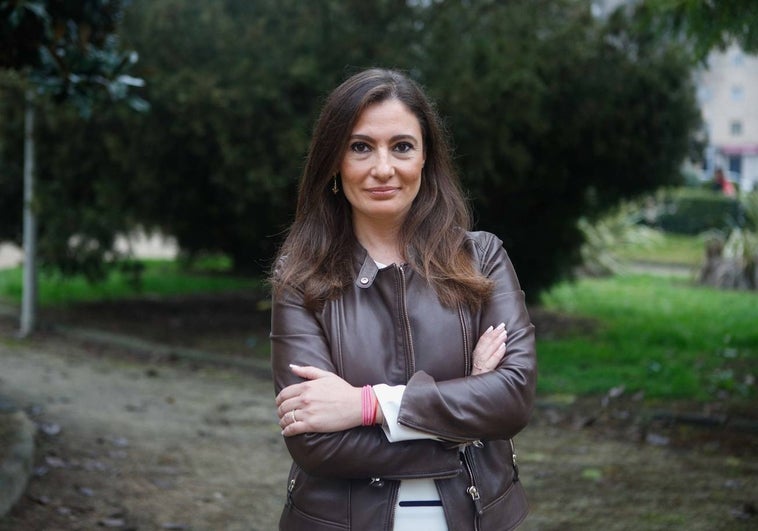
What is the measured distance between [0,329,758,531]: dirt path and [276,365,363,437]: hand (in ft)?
9.20

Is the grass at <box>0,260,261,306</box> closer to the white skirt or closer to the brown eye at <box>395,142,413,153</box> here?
the brown eye at <box>395,142,413,153</box>

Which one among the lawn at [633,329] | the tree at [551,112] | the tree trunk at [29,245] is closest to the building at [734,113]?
the lawn at [633,329]

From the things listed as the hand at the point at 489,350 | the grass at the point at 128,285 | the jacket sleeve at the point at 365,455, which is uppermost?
the hand at the point at 489,350

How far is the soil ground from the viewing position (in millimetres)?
5070

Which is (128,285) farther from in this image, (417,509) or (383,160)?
(417,509)

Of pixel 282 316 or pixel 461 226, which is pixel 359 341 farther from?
pixel 461 226

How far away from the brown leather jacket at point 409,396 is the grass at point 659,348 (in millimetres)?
5372

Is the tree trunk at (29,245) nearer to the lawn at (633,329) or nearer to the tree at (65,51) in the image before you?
the lawn at (633,329)

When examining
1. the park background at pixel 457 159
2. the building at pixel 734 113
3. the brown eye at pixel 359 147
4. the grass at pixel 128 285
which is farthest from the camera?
the building at pixel 734 113

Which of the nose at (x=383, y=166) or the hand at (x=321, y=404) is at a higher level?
the nose at (x=383, y=166)

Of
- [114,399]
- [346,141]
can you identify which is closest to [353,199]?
[346,141]

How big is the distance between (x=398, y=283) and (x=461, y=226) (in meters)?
0.29

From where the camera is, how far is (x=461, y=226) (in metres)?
2.62

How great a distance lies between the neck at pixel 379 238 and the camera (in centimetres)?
257
